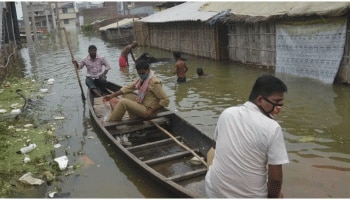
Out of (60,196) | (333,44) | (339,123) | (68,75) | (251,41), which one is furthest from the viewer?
(68,75)

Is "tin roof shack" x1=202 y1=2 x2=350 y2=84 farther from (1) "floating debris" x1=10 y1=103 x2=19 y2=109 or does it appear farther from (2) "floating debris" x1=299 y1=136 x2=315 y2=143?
(1) "floating debris" x1=10 y1=103 x2=19 y2=109

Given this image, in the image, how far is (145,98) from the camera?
6191mm

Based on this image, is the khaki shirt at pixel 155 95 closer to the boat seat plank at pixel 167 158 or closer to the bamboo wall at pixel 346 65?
the boat seat plank at pixel 167 158

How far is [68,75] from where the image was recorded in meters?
15.2

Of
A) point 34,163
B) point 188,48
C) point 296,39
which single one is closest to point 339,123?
point 296,39

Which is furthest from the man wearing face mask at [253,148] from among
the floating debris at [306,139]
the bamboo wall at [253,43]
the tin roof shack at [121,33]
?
the tin roof shack at [121,33]

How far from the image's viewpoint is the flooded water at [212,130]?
488 cm

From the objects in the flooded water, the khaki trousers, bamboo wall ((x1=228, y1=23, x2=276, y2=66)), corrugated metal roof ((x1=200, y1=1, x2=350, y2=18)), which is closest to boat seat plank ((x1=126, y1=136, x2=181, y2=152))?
the flooded water

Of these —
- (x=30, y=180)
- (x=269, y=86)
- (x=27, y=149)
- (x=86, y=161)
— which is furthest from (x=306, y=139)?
(x=27, y=149)

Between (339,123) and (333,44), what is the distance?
139 inches

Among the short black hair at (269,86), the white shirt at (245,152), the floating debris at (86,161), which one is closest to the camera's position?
the white shirt at (245,152)

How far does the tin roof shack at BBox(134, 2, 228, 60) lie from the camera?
15.5m

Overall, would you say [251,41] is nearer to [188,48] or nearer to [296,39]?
[296,39]

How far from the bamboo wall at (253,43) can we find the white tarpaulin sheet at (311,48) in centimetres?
61
